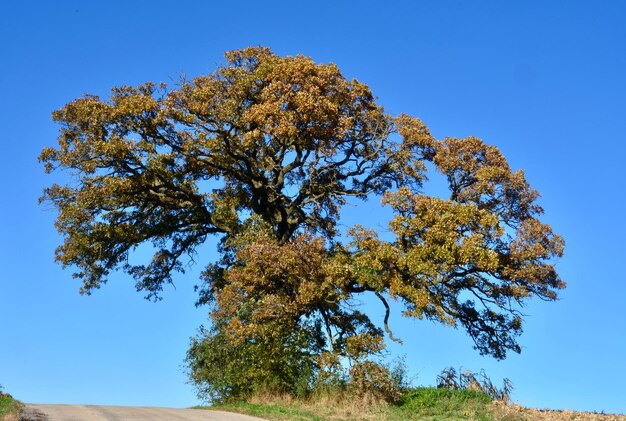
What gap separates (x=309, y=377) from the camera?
25656 millimetres

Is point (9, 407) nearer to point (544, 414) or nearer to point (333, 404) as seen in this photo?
point (333, 404)

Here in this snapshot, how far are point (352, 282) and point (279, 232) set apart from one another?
5.21m

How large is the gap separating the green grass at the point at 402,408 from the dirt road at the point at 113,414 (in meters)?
1.19

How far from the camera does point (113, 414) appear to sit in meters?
20.4

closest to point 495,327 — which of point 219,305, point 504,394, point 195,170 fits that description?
point 504,394

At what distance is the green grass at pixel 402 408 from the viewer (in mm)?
21344

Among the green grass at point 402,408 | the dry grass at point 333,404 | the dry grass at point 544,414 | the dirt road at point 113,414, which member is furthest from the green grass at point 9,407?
the dry grass at point 544,414

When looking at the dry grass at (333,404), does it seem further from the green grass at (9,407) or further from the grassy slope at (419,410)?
the green grass at (9,407)

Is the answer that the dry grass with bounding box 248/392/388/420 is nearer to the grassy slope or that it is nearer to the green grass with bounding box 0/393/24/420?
the grassy slope

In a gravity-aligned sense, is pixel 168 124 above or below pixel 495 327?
above

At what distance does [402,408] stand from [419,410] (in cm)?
92

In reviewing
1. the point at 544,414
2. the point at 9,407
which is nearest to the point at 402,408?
the point at 544,414

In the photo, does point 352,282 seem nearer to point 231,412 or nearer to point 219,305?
point 219,305

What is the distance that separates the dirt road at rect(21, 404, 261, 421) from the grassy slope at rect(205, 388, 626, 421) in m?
1.39
